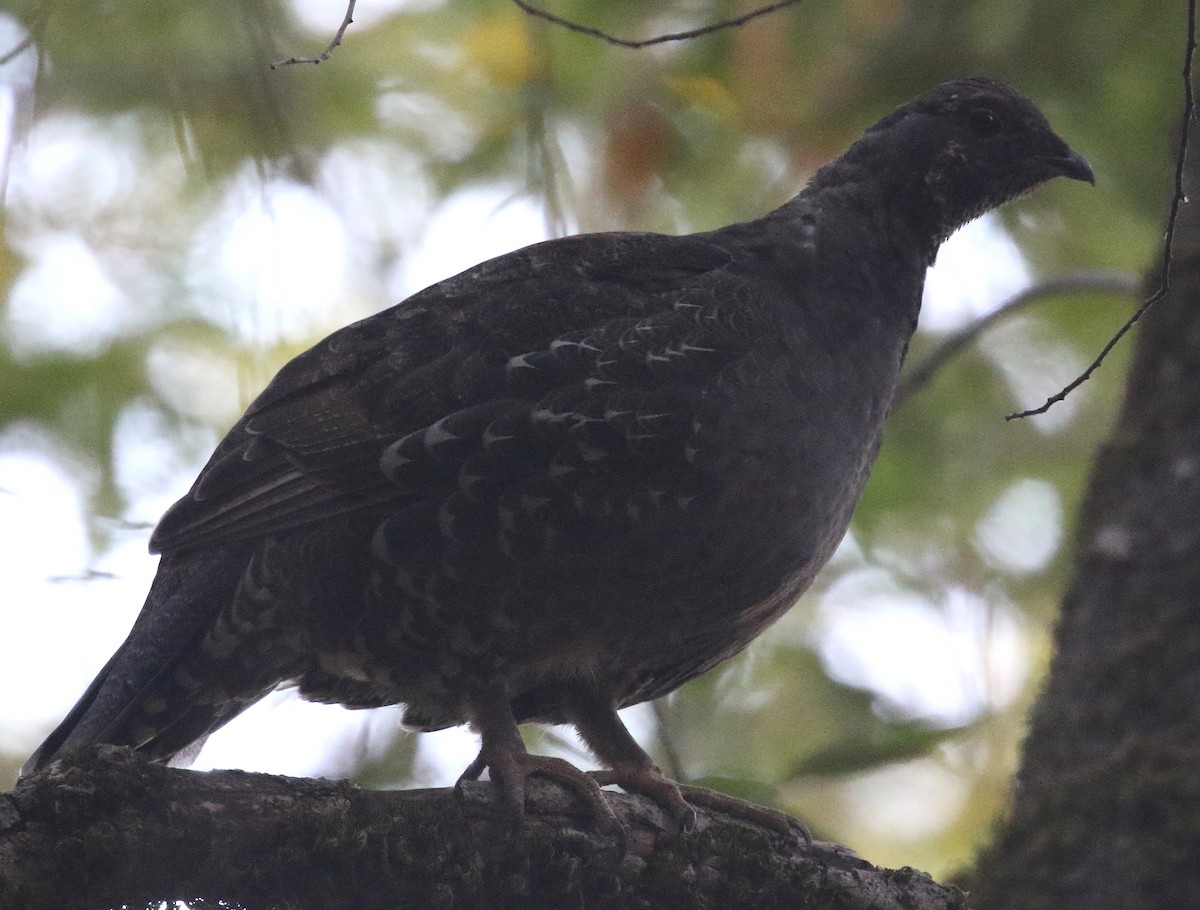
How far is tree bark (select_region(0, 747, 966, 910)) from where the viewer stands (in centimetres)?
272

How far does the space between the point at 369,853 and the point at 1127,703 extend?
9.02 ft

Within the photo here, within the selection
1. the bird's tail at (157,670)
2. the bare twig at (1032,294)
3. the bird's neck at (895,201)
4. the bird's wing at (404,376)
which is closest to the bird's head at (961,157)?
the bird's neck at (895,201)

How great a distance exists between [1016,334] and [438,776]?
12.9 feet

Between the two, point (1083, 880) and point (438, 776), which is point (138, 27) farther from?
point (1083, 880)

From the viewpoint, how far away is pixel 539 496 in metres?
3.47

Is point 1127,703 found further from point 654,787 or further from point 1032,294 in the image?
point 1032,294

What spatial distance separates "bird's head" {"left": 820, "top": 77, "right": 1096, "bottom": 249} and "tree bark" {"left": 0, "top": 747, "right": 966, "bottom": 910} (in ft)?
6.87

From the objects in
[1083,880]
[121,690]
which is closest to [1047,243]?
[1083,880]

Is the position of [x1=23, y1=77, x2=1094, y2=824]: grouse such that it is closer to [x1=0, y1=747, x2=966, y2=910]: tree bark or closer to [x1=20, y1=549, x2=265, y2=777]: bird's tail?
[x1=20, y1=549, x2=265, y2=777]: bird's tail

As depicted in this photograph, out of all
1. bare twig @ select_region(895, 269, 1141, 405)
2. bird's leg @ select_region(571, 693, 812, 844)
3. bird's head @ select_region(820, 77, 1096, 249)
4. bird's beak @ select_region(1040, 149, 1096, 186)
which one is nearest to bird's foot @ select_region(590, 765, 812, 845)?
bird's leg @ select_region(571, 693, 812, 844)

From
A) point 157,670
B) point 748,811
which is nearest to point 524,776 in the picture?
point 748,811

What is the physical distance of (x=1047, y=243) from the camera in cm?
701

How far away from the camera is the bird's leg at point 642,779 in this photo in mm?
3523

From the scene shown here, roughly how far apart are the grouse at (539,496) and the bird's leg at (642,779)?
11mm
